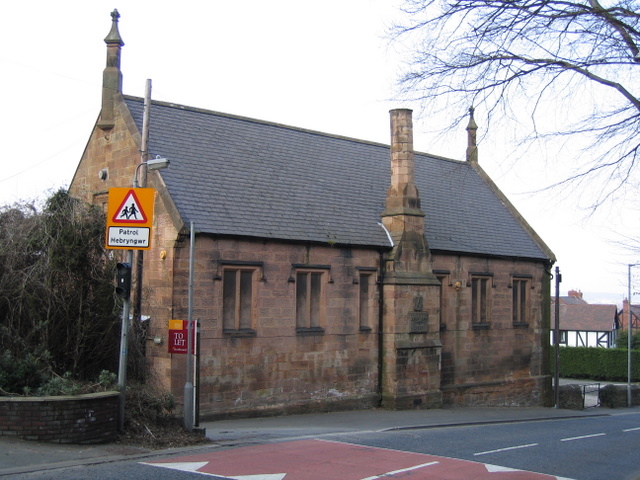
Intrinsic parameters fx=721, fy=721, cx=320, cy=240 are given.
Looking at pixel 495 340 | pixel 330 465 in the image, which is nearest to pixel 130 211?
pixel 330 465

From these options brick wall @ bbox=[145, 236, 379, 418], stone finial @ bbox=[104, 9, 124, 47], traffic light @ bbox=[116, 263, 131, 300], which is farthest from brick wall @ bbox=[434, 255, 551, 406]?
traffic light @ bbox=[116, 263, 131, 300]

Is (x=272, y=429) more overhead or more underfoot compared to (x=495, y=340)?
more underfoot

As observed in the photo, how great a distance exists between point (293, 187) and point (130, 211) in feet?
30.3

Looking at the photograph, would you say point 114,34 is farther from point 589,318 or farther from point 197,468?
point 589,318

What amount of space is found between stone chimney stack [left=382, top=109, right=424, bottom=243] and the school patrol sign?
1096cm

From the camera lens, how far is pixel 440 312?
24.2 metres

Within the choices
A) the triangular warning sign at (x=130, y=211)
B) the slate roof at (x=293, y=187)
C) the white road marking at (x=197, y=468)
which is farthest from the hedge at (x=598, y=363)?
the white road marking at (x=197, y=468)

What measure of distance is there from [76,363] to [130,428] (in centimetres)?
315

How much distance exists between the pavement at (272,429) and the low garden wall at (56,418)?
5.6 inches

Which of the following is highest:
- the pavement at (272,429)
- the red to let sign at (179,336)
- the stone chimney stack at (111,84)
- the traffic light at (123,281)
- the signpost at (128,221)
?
the stone chimney stack at (111,84)

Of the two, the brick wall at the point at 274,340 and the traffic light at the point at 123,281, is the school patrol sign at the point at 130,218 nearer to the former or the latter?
the traffic light at the point at 123,281

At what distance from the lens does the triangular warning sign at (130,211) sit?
12695mm

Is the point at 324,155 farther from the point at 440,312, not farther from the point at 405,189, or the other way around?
the point at 440,312

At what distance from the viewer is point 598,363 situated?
52.8 meters
